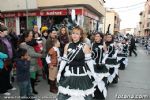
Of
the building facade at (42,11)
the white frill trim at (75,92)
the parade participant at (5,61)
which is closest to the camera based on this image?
the white frill trim at (75,92)

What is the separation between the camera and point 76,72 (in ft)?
15.0

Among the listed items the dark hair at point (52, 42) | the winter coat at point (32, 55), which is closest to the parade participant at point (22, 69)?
the winter coat at point (32, 55)

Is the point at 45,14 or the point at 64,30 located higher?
the point at 45,14

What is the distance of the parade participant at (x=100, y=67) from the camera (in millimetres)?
6301

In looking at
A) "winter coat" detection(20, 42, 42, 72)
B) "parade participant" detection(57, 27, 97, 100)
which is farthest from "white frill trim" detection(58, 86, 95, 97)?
"winter coat" detection(20, 42, 42, 72)

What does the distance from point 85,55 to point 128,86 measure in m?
4.02

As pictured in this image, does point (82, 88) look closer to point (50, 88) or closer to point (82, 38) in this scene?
point (82, 38)

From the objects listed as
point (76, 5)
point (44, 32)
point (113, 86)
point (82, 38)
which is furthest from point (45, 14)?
point (82, 38)

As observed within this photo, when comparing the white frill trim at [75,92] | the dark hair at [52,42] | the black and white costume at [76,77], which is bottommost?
the white frill trim at [75,92]

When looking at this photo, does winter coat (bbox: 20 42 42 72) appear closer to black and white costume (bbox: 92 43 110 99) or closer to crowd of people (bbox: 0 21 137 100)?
crowd of people (bbox: 0 21 137 100)

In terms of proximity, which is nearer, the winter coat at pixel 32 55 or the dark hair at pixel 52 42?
the winter coat at pixel 32 55

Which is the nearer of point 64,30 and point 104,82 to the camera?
point 104,82

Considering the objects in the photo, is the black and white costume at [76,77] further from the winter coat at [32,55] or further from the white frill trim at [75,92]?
the winter coat at [32,55]

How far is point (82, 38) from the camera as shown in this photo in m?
4.71
